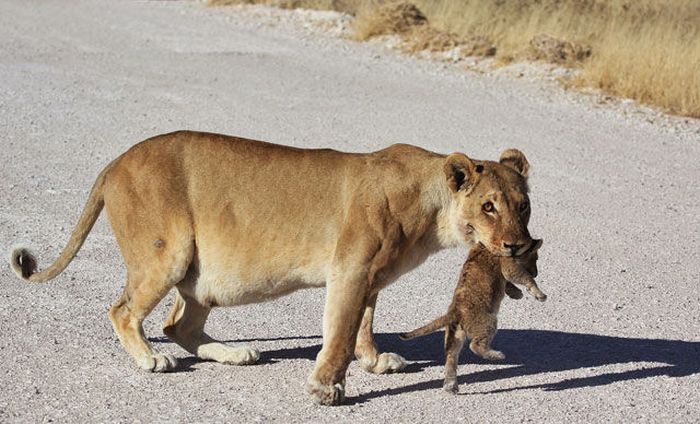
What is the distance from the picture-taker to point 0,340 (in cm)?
754

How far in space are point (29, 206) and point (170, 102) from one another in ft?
15.6

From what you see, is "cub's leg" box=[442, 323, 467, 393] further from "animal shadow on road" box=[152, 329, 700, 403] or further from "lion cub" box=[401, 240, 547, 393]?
"animal shadow on road" box=[152, 329, 700, 403]

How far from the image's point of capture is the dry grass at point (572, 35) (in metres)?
15.9

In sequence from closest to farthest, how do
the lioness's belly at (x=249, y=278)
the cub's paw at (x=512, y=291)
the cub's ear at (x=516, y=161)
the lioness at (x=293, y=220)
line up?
the lioness at (x=293, y=220)
the lioness's belly at (x=249, y=278)
the cub's ear at (x=516, y=161)
the cub's paw at (x=512, y=291)

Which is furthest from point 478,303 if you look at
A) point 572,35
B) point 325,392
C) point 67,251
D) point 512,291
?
point 572,35

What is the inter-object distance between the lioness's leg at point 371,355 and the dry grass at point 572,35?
29.8 ft

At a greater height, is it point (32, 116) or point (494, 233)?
point (494, 233)

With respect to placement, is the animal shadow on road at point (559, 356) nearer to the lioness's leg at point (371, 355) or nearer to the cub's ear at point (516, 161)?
the lioness's leg at point (371, 355)

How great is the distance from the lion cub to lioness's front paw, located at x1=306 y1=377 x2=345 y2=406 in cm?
51

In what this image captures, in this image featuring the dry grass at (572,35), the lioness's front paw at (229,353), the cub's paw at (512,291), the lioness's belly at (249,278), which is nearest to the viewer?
the lioness's belly at (249,278)

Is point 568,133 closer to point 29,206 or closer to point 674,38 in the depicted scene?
point 674,38

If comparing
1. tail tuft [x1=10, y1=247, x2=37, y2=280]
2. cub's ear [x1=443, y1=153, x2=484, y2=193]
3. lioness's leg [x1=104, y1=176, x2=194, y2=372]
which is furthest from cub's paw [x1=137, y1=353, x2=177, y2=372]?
cub's ear [x1=443, y1=153, x2=484, y2=193]

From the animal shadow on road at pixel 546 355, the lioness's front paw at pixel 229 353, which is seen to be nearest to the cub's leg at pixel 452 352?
the animal shadow on road at pixel 546 355

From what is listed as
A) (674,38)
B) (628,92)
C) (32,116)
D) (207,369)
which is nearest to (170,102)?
(32,116)
